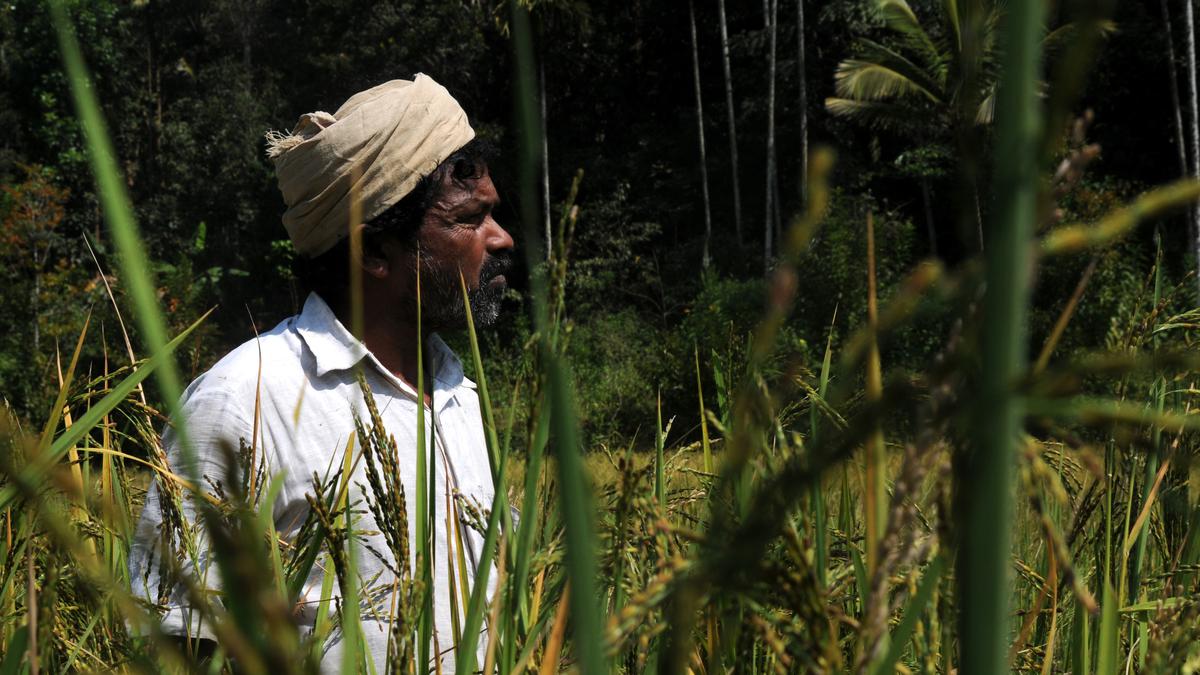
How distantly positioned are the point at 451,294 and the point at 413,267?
0.34ft

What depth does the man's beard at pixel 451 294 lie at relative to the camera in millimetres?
2146

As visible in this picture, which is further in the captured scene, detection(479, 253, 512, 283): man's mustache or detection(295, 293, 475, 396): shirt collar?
detection(479, 253, 512, 283): man's mustache

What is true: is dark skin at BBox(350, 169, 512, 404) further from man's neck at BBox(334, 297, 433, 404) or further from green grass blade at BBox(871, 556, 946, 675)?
green grass blade at BBox(871, 556, 946, 675)

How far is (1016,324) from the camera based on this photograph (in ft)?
0.83

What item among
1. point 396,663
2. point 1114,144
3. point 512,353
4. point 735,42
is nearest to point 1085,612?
point 396,663

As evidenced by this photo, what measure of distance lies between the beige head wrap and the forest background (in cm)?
1187

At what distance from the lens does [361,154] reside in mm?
2033

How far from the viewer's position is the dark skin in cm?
218

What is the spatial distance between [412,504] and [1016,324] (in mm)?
1683

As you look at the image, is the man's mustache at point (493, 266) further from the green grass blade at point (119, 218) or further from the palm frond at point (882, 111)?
the palm frond at point (882, 111)

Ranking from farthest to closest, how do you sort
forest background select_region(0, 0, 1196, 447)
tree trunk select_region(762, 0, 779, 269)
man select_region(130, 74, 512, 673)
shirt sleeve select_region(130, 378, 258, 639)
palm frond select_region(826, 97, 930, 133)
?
tree trunk select_region(762, 0, 779, 269), palm frond select_region(826, 97, 930, 133), forest background select_region(0, 0, 1196, 447), man select_region(130, 74, 512, 673), shirt sleeve select_region(130, 378, 258, 639)

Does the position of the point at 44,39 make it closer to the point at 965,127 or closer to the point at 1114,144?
the point at 1114,144

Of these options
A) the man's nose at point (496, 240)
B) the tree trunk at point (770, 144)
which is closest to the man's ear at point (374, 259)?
the man's nose at point (496, 240)

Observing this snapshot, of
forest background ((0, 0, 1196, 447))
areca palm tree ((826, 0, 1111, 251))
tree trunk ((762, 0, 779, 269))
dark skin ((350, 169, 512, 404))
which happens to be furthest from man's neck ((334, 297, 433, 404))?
tree trunk ((762, 0, 779, 269))
